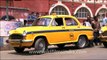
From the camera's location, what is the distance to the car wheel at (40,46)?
52.7ft

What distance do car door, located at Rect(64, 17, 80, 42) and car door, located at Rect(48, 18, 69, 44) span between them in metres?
0.30

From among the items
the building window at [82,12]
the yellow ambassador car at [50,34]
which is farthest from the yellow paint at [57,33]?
the building window at [82,12]

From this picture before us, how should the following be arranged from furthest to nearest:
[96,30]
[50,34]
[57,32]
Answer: [96,30] → [57,32] → [50,34]

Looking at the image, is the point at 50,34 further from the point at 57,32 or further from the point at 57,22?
the point at 57,22

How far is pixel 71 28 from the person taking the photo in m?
17.9

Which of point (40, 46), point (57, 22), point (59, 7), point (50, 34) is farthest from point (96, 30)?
point (59, 7)

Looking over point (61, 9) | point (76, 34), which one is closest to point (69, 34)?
point (76, 34)

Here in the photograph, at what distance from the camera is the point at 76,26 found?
18406mm

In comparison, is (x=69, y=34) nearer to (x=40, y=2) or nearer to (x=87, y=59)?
(x=87, y=59)

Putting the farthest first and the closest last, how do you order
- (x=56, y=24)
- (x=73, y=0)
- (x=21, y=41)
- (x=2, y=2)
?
(x=73, y=0)
(x=2, y=2)
(x=56, y=24)
(x=21, y=41)

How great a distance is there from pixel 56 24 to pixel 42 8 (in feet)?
102

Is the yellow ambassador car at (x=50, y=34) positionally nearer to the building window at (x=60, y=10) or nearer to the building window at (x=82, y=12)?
the building window at (x=60, y=10)

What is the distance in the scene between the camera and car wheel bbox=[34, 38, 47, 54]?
52.7 ft

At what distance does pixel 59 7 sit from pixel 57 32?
35.7m
